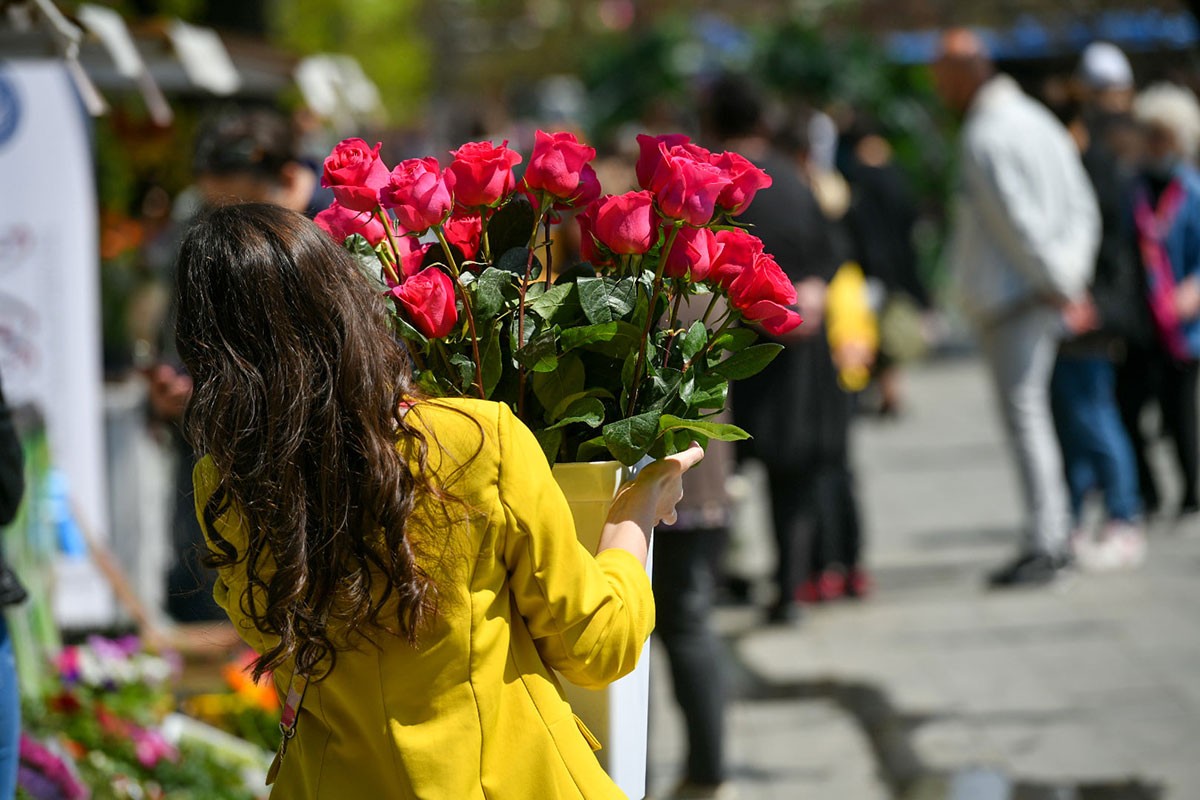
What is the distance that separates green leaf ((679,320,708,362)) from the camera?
2.29 m

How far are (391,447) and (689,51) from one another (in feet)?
47.7

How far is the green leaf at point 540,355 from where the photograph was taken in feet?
7.27

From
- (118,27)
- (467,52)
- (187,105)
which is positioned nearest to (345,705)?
(118,27)

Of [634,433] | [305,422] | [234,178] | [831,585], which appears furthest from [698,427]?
[831,585]

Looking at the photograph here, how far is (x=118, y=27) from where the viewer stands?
17.6 feet

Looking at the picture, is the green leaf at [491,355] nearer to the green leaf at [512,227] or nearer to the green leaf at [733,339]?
the green leaf at [512,227]

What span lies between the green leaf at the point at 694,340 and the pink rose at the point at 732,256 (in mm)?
72

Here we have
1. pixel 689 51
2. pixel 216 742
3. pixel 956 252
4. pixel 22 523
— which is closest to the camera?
pixel 216 742

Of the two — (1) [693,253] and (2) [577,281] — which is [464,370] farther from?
(1) [693,253]

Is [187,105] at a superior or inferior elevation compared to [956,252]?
superior

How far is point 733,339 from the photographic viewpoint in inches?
91.8

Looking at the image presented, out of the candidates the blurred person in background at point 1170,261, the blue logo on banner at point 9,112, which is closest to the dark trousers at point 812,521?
the blurred person in background at point 1170,261

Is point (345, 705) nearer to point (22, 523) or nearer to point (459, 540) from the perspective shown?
point (459, 540)

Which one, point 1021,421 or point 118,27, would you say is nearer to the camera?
point 118,27
